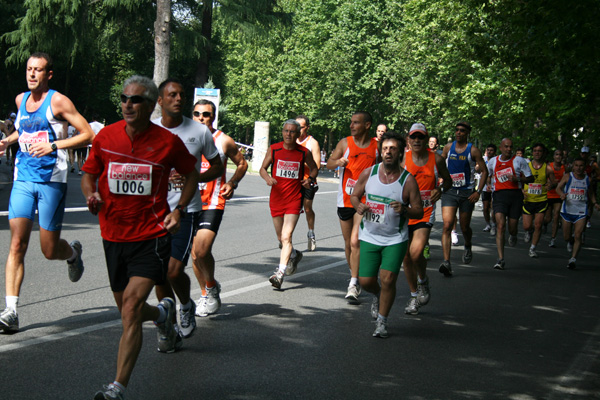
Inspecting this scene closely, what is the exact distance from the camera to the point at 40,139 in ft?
20.9

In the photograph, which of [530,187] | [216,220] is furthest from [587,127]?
[216,220]

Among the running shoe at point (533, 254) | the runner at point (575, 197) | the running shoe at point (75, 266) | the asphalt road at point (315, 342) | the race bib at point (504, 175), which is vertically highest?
the race bib at point (504, 175)

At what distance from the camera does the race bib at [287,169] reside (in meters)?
9.55

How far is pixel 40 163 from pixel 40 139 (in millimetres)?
187

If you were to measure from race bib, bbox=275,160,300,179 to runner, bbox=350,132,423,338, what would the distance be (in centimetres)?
248

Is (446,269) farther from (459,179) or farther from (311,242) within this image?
(311,242)

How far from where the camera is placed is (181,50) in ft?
90.9

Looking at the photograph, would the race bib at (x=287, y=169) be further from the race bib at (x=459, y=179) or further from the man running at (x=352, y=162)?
the race bib at (x=459, y=179)

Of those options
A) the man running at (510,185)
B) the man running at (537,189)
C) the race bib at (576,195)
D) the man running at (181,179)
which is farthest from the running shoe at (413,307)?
the man running at (537,189)

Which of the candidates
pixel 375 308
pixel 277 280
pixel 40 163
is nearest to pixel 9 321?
pixel 40 163

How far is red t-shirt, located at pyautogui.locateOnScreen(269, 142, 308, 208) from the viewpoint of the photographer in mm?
9453

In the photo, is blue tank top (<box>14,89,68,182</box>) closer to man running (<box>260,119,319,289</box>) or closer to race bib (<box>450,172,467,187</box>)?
man running (<box>260,119,319,289</box>)

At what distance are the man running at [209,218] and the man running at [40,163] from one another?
116 centimetres

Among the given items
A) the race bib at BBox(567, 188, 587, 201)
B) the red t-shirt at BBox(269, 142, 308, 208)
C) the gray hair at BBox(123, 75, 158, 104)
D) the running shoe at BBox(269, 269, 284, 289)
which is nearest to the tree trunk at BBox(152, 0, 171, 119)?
the race bib at BBox(567, 188, 587, 201)
